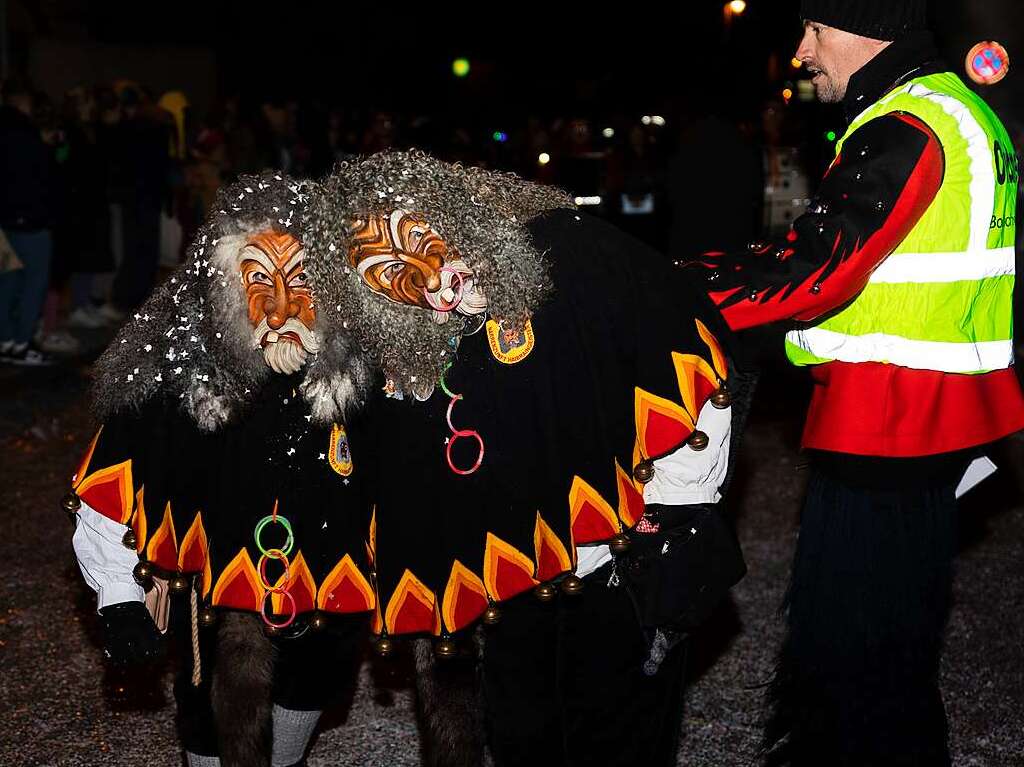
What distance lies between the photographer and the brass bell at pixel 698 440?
2639mm

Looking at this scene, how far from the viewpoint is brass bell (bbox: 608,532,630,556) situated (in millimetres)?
2611

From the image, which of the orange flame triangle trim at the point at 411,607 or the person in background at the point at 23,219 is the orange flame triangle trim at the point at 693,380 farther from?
the person in background at the point at 23,219

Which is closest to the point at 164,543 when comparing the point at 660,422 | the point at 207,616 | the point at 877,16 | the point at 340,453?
the point at 207,616

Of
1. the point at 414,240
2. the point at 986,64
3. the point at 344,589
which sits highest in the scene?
the point at 986,64

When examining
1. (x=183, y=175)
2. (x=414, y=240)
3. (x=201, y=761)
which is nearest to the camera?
(x=414, y=240)

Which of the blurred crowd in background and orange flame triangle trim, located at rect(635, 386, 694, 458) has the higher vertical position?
the blurred crowd in background

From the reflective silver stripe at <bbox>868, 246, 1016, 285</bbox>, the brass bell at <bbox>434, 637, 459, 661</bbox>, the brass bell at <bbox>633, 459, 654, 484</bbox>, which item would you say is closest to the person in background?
the brass bell at <bbox>434, 637, 459, 661</bbox>

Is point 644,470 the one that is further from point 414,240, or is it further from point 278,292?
point 278,292

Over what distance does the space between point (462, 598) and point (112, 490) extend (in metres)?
0.78

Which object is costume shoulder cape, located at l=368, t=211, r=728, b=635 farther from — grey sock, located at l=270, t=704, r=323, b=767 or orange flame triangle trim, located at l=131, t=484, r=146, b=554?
grey sock, located at l=270, t=704, r=323, b=767

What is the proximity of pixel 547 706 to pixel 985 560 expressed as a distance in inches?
132

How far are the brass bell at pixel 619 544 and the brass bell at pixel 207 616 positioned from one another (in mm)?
867

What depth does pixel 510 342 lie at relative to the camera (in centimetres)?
256

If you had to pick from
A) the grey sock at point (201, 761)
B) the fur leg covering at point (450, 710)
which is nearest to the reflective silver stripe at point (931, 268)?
the fur leg covering at point (450, 710)
